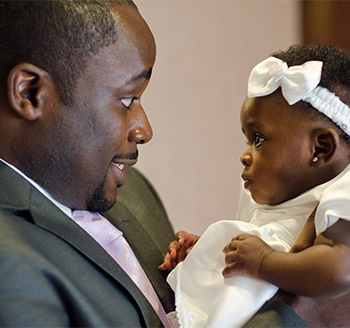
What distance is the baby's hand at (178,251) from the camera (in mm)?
1405

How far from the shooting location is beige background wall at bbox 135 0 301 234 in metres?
2.71

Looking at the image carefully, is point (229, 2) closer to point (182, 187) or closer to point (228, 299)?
point (182, 187)

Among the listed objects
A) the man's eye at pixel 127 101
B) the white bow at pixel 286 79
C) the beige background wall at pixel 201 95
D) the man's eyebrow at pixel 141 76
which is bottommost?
the beige background wall at pixel 201 95

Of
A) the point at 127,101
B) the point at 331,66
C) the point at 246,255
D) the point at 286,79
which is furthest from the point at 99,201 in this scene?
the point at 331,66

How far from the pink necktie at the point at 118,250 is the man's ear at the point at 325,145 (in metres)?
0.48

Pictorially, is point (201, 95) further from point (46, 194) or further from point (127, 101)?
point (46, 194)

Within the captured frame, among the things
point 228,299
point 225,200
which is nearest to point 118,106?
point 228,299

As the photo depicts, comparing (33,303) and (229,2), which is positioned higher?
(229,2)

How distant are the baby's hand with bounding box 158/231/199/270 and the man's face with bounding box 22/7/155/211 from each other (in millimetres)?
258

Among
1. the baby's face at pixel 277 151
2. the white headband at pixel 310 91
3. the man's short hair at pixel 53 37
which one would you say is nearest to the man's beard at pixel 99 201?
the man's short hair at pixel 53 37

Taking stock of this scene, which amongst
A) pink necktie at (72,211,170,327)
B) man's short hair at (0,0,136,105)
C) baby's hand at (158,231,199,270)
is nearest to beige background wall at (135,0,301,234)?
baby's hand at (158,231,199,270)

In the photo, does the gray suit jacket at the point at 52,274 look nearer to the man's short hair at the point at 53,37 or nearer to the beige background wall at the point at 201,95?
the man's short hair at the point at 53,37

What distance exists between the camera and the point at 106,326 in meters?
1.06

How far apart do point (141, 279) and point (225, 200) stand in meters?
1.76
